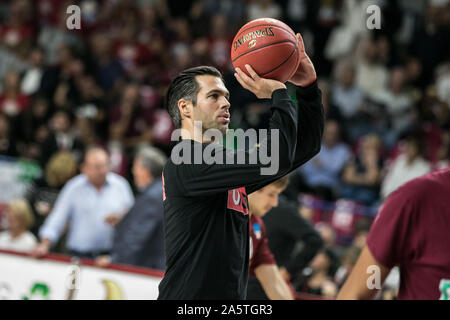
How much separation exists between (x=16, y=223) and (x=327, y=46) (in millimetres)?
6692

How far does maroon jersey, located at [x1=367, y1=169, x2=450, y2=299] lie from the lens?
8.25 feet

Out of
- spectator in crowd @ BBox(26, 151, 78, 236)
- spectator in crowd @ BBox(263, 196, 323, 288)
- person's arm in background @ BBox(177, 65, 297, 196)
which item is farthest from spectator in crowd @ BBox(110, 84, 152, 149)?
person's arm in background @ BBox(177, 65, 297, 196)

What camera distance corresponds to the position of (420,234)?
252cm

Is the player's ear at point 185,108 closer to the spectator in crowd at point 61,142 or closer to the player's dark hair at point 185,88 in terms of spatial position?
the player's dark hair at point 185,88

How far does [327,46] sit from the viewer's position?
461 inches

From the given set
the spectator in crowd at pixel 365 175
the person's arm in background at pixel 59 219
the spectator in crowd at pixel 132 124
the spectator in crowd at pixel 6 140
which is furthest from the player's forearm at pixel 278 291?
the spectator in crowd at pixel 6 140

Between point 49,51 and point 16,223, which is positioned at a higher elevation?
point 49,51

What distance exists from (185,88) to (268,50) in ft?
1.47

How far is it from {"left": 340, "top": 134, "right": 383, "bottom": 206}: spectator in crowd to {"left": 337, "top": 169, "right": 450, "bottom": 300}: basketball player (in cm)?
680

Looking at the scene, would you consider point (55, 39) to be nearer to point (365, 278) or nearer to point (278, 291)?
point (278, 291)

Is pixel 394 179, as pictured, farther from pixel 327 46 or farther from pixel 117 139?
pixel 117 139

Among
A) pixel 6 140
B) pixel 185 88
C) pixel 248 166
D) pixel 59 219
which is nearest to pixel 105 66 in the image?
pixel 6 140

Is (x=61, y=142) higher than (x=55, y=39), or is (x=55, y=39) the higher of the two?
(x=55, y=39)
